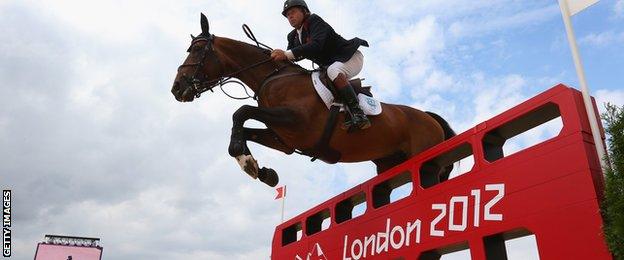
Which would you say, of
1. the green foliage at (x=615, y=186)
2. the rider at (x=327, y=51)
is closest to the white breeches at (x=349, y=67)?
the rider at (x=327, y=51)

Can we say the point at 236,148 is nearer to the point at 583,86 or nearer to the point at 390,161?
the point at 390,161

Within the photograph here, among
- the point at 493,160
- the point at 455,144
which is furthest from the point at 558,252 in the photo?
the point at 455,144

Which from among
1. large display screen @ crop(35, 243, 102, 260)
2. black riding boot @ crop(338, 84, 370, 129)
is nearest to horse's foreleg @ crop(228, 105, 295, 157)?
black riding boot @ crop(338, 84, 370, 129)

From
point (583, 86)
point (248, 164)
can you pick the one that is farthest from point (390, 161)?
point (583, 86)

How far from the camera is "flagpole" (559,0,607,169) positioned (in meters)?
2.91

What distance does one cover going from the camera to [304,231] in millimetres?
5672

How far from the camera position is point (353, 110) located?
15.4ft

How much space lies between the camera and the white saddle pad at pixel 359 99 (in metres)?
4.82

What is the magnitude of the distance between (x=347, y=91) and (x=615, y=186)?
2546 millimetres

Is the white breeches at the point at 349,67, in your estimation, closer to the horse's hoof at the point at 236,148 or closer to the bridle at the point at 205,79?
the bridle at the point at 205,79

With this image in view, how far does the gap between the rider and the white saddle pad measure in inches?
4.5

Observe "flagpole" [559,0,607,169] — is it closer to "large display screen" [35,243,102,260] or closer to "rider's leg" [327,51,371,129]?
"rider's leg" [327,51,371,129]

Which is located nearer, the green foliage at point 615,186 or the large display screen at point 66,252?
the green foliage at point 615,186

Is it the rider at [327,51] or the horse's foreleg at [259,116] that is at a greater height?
the rider at [327,51]
